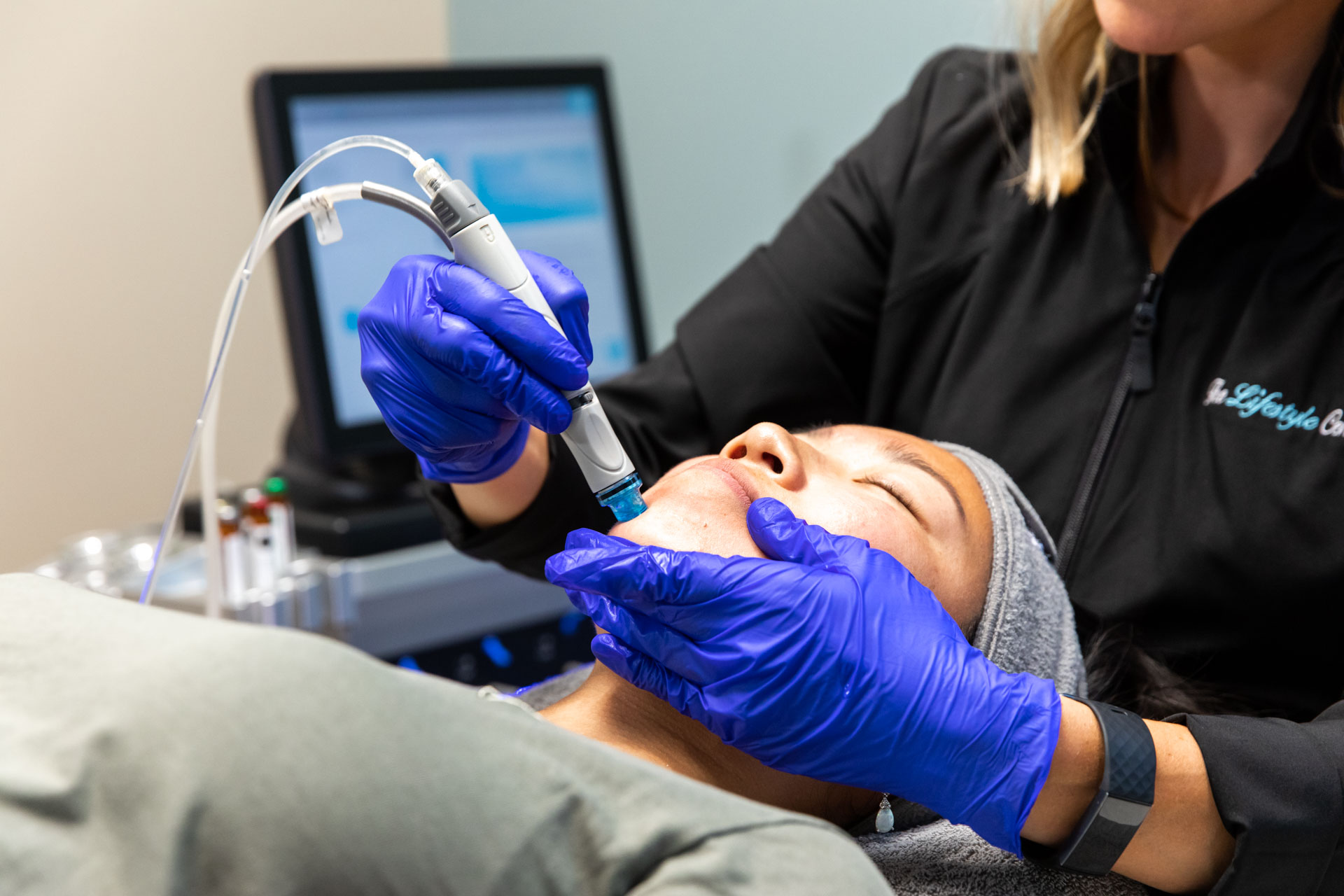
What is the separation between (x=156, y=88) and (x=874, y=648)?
229 cm

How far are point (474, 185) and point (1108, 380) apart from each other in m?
1.14

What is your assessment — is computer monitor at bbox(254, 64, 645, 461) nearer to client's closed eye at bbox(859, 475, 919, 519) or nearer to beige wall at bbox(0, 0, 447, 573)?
beige wall at bbox(0, 0, 447, 573)

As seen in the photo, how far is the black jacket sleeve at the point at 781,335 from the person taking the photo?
4.56 ft

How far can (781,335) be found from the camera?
1396 mm

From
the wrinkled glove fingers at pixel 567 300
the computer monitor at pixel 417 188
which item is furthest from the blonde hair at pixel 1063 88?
the computer monitor at pixel 417 188

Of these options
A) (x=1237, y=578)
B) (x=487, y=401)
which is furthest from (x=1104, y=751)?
(x=487, y=401)

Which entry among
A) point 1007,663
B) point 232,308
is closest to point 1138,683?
point 1007,663

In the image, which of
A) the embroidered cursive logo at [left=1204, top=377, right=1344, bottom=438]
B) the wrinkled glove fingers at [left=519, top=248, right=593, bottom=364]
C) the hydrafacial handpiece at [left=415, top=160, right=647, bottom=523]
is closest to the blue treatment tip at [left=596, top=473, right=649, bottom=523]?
the hydrafacial handpiece at [left=415, top=160, right=647, bottom=523]

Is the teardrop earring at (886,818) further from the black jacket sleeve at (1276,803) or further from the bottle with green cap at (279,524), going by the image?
the bottle with green cap at (279,524)

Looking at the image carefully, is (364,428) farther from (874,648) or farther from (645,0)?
(645,0)

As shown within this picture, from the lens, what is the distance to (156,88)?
8.19 feet

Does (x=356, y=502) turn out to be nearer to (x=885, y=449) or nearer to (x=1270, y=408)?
(x=885, y=449)

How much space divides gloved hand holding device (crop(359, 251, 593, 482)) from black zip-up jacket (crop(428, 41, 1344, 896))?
0.69 feet

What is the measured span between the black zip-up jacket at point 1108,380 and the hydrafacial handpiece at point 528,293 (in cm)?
27
